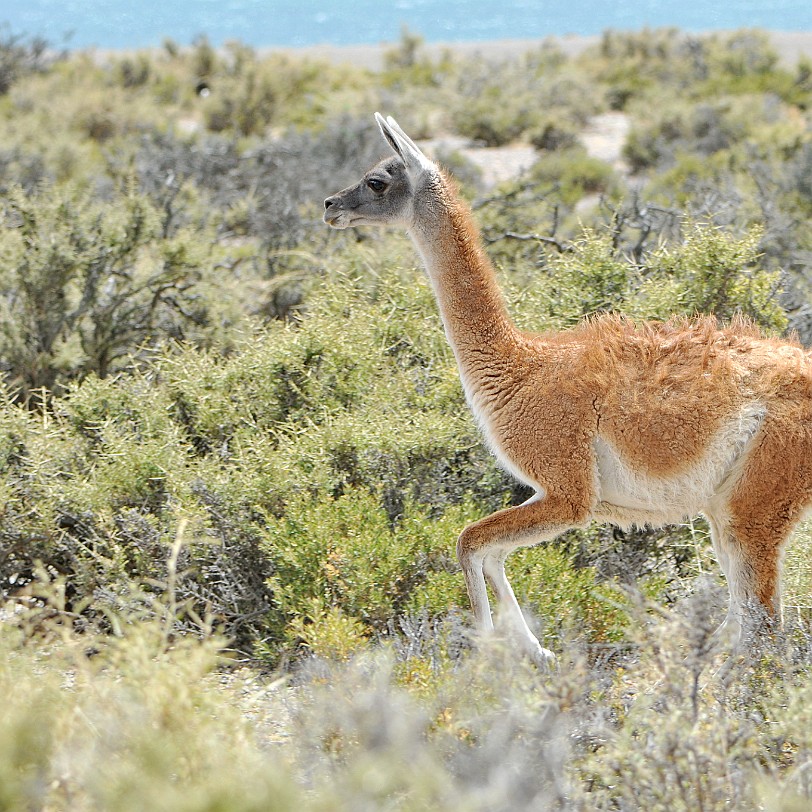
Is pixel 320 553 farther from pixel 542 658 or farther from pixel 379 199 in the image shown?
pixel 379 199

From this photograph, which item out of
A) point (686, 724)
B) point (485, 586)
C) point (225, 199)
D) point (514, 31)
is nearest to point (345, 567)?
point (485, 586)

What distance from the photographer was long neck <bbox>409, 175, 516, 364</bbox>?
4.96m

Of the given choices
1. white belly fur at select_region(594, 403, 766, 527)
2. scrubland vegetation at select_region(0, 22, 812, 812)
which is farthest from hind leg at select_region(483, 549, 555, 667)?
white belly fur at select_region(594, 403, 766, 527)

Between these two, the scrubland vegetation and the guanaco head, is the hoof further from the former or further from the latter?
the guanaco head

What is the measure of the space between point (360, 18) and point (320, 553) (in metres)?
110

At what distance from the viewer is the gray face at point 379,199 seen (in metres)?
5.20

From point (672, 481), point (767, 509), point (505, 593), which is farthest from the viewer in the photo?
point (505, 593)

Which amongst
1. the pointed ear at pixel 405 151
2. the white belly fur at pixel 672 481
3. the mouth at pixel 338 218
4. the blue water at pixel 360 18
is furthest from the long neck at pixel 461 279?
the blue water at pixel 360 18

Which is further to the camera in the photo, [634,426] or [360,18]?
[360,18]

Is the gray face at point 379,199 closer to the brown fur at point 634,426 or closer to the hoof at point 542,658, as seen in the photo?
the brown fur at point 634,426

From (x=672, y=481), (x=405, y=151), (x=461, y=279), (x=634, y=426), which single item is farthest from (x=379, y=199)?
(x=672, y=481)

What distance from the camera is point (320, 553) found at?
5.30 m

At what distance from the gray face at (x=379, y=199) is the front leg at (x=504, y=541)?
1425mm

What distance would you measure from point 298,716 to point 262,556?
2.18 m
